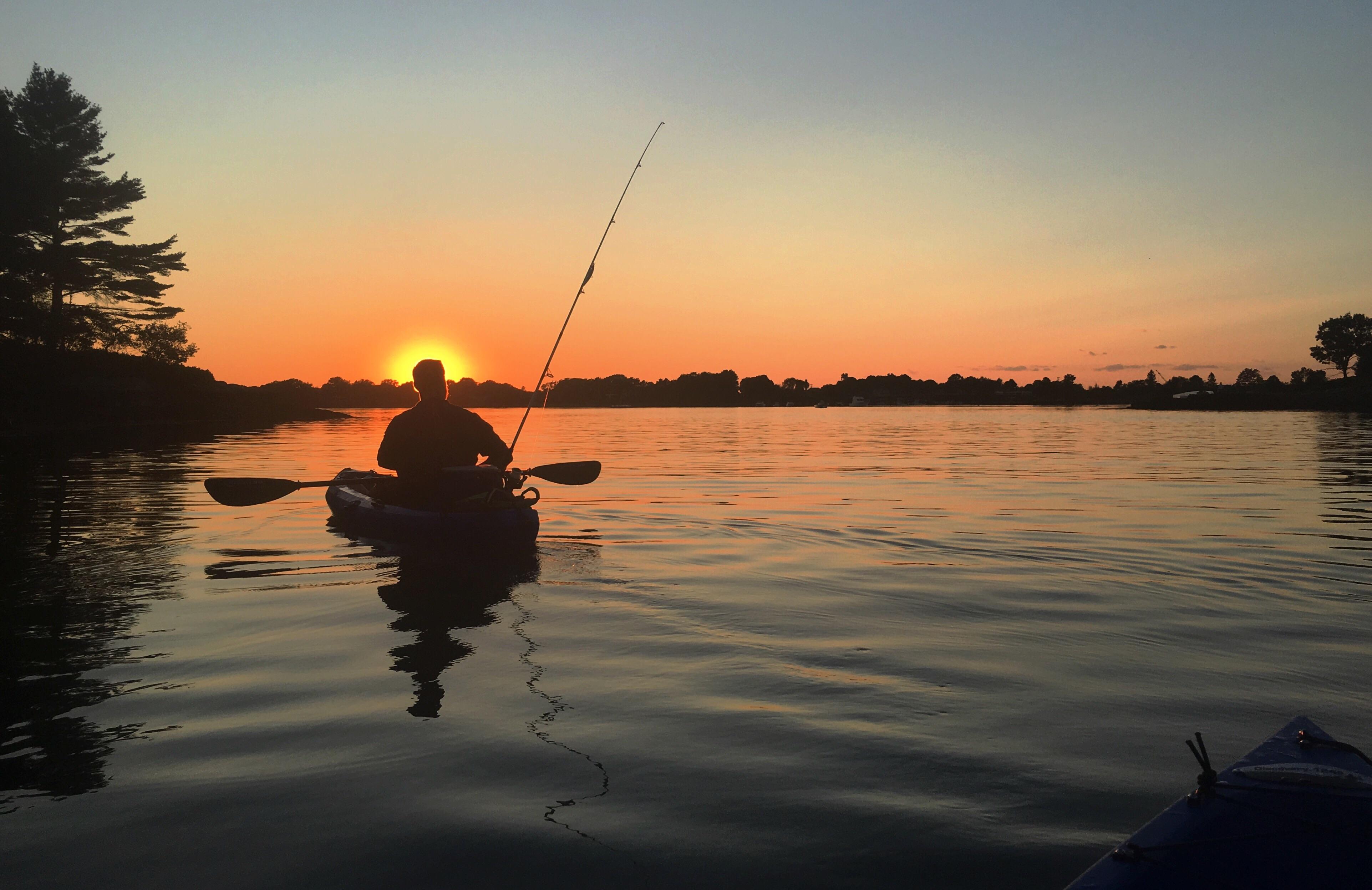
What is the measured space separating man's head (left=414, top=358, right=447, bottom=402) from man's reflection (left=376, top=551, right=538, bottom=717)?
191 cm

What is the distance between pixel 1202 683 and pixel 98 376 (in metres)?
54.0

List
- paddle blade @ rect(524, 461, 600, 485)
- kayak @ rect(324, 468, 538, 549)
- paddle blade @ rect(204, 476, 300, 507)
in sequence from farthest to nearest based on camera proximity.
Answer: paddle blade @ rect(524, 461, 600, 485), paddle blade @ rect(204, 476, 300, 507), kayak @ rect(324, 468, 538, 549)

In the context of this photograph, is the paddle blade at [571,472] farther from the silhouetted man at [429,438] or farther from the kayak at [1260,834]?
the kayak at [1260,834]

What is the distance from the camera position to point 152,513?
44.3 ft

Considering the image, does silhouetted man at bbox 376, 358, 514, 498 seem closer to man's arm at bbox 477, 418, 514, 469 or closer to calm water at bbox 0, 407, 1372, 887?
man's arm at bbox 477, 418, 514, 469

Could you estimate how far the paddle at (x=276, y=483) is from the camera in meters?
11.0

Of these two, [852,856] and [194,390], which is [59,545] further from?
[194,390]

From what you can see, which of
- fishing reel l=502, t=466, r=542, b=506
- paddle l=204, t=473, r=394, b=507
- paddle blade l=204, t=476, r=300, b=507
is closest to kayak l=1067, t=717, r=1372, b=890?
fishing reel l=502, t=466, r=542, b=506

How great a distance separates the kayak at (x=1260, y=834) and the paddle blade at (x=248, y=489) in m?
10.8

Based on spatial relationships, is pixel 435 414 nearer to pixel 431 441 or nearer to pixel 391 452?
pixel 431 441

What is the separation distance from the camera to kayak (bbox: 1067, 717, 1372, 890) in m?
2.38

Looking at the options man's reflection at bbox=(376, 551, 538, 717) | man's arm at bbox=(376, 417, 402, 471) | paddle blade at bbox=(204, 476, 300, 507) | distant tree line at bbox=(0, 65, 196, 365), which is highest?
distant tree line at bbox=(0, 65, 196, 365)

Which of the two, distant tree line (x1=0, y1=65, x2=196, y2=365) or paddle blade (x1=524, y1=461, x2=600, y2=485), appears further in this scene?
distant tree line (x1=0, y1=65, x2=196, y2=365)

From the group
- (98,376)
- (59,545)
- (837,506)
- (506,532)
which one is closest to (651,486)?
(837,506)
